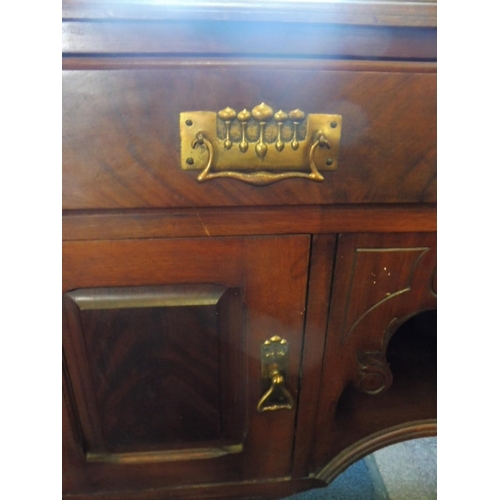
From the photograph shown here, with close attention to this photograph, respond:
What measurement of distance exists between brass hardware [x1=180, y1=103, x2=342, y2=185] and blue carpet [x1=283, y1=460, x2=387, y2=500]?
1.85ft

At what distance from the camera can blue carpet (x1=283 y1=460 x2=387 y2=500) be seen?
682 millimetres

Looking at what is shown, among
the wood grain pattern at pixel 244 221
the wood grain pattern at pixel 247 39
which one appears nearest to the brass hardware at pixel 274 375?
the wood grain pattern at pixel 244 221

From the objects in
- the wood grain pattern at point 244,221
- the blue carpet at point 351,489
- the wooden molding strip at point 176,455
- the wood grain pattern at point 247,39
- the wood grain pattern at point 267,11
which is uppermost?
the wood grain pattern at point 267,11

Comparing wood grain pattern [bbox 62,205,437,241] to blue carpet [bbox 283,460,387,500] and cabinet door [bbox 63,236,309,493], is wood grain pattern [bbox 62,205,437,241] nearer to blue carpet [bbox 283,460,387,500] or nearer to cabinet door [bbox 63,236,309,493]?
cabinet door [bbox 63,236,309,493]

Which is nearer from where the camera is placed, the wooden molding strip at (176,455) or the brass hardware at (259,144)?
the brass hardware at (259,144)

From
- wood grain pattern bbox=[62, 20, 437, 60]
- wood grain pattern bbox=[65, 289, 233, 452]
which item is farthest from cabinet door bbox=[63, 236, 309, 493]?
wood grain pattern bbox=[62, 20, 437, 60]

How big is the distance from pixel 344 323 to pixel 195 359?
6.1 inches

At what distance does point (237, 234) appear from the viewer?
1.23 ft

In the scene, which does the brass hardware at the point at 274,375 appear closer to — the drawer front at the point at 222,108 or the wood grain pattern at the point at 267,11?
the drawer front at the point at 222,108

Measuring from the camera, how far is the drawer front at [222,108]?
0.32 metres

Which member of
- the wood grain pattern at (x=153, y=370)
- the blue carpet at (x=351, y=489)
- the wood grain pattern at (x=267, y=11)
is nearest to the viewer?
the wood grain pattern at (x=267, y=11)

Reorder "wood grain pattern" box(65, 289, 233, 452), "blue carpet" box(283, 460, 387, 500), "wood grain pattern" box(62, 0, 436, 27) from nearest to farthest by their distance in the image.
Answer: "wood grain pattern" box(62, 0, 436, 27) → "wood grain pattern" box(65, 289, 233, 452) → "blue carpet" box(283, 460, 387, 500)

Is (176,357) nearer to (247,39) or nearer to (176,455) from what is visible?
(176,455)
